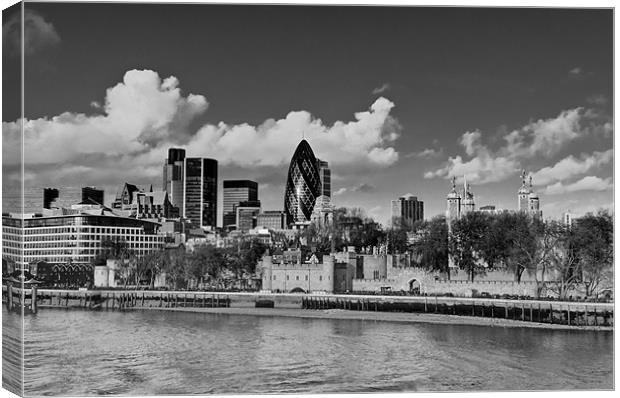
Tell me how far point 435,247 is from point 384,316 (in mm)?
6127

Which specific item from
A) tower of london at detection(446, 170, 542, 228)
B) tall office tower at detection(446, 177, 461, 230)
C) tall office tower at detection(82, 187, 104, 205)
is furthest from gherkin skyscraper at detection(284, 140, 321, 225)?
tower of london at detection(446, 170, 542, 228)

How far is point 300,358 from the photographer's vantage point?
14680 mm

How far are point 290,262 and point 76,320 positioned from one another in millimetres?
9208

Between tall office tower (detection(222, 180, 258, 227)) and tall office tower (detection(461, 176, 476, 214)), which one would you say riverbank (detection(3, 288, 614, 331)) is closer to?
tall office tower (detection(461, 176, 476, 214))

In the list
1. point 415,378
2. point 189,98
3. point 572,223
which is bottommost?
point 415,378

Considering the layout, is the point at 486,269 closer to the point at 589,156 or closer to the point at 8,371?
the point at 589,156

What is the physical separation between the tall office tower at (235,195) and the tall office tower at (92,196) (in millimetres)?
3396

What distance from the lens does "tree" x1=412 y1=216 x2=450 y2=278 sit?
1070 inches

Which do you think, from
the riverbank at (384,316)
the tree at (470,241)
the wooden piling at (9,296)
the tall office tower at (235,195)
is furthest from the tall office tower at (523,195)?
the wooden piling at (9,296)

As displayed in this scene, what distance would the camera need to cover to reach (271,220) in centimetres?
5397

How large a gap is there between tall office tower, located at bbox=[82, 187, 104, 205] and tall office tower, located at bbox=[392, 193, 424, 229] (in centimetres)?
692

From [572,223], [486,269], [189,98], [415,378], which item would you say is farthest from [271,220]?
[415,378]

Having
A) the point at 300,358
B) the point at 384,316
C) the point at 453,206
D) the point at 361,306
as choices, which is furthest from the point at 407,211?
the point at 300,358

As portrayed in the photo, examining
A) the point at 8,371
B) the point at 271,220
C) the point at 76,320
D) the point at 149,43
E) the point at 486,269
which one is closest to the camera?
the point at 8,371
